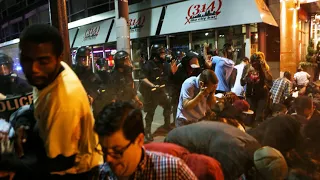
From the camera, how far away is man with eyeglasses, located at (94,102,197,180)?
5.19 ft

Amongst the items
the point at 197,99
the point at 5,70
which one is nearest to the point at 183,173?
the point at 197,99

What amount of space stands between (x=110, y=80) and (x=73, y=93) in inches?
205

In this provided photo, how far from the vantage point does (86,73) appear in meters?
6.18

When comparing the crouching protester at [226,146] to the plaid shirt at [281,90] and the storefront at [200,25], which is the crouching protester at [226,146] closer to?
the plaid shirt at [281,90]

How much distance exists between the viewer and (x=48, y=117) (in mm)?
1602

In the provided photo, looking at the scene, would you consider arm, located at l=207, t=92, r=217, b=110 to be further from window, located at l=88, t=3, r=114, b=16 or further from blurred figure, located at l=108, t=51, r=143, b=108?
window, located at l=88, t=3, r=114, b=16

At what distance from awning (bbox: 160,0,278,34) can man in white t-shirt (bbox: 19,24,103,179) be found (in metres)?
10.1

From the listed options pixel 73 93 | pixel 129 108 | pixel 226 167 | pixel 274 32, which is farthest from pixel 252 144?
pixel 274 32

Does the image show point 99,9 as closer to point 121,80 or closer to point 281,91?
point 121,80

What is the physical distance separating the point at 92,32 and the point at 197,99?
16.0 metres

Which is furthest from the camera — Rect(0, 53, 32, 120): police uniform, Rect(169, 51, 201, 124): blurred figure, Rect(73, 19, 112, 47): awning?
Rect(73, 19, 112, 47): awning

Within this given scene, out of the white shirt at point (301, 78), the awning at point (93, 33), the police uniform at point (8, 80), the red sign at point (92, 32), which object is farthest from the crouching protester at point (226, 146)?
the red sign at point (92, 32)

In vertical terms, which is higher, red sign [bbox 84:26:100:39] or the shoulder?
red sign [bbox 84:26:100:39]

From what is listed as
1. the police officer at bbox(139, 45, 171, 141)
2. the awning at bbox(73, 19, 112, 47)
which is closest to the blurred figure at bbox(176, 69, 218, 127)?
the police officer at bbox(139, 45, 171, 141)
